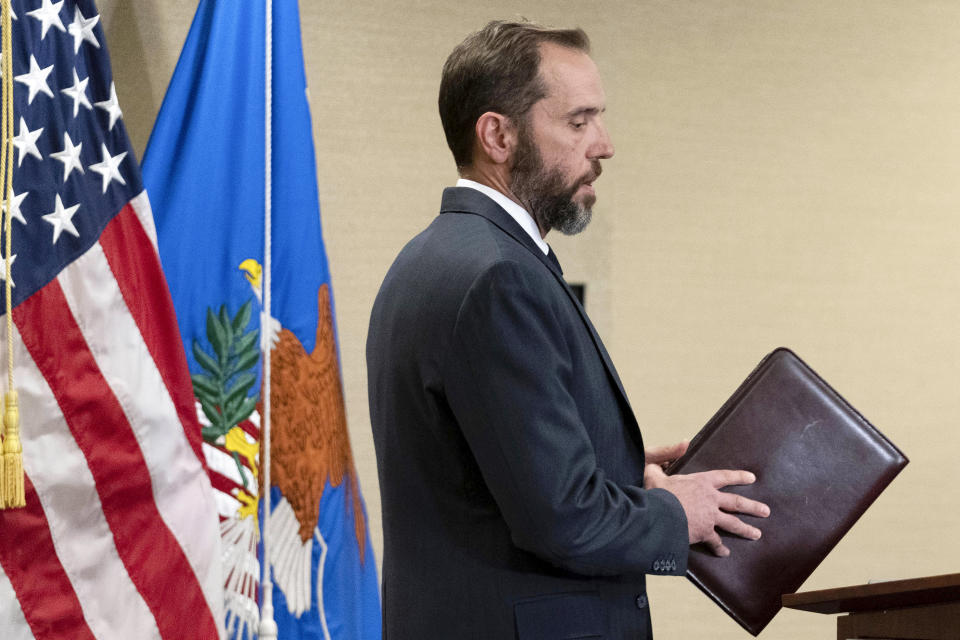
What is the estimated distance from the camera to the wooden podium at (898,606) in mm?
1265

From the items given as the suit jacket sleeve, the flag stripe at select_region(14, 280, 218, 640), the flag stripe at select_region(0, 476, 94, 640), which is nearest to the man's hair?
the suit jacket sleeve

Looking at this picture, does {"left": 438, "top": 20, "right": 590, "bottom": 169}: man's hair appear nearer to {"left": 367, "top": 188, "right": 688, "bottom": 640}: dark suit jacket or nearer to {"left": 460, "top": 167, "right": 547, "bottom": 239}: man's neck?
{"left": 460, "top": 167, "right": 547, "bottom": 239}: man's neck

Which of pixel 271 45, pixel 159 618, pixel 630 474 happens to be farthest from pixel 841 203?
pixel 159 618

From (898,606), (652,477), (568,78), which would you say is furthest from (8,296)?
(898,606)

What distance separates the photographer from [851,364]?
10.8 feet

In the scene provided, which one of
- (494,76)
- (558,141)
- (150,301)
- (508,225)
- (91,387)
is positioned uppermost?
(494,76)

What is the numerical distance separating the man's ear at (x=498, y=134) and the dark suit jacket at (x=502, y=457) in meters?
0.11

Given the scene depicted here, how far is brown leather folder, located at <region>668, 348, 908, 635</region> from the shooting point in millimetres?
1528

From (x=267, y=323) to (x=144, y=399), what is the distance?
328mm

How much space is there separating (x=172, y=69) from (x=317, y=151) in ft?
1.31

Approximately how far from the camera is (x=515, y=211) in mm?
1624

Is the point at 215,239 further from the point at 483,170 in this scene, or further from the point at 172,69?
the point at 483,170

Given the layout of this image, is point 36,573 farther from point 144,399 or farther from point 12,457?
point 144,399

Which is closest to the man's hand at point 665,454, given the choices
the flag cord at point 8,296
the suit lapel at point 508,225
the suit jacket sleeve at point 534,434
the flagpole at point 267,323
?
the suit lapel at point 508,225
